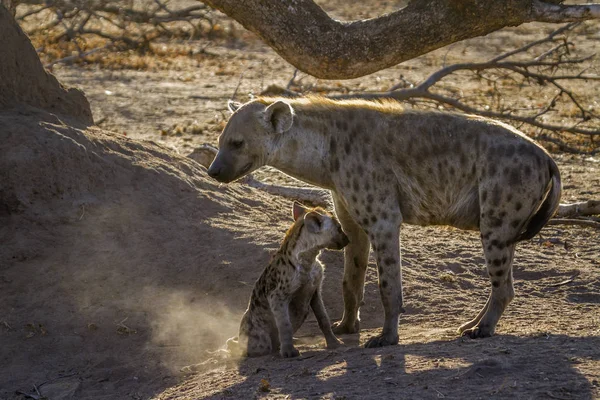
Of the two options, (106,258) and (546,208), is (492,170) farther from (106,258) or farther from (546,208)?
(106,258)

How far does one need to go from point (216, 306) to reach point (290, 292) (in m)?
0.81

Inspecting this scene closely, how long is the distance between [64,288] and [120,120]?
5.02m

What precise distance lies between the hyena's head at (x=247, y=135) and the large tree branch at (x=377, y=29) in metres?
0.60

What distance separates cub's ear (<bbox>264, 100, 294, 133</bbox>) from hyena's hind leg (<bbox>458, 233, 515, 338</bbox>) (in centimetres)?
114

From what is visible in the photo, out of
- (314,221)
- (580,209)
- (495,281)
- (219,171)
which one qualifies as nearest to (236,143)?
(219,171)

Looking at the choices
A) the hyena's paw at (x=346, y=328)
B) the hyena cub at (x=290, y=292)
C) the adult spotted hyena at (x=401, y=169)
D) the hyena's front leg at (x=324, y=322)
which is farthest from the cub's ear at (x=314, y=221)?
the hyena's paw at (x=346, y=328)

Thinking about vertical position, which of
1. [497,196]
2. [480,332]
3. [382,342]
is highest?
[497,196]

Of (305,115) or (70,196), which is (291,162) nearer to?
(305,115)

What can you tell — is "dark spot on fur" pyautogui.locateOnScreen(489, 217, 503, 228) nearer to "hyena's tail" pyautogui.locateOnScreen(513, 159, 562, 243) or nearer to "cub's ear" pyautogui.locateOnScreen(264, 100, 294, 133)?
"hyena's tail" pyautogui.locateOnScreen(513, 159, 562, 243)

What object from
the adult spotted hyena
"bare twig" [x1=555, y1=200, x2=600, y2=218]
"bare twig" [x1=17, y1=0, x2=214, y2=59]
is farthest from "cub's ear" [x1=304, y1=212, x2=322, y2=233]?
"bare twig" [x1=17, y1=0, x2=214, y2=59]

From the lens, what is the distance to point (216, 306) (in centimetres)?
549

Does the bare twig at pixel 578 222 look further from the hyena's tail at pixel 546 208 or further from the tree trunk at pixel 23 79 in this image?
the tree trunk at pixel 23 79

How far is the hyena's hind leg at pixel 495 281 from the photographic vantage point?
15.5 ft

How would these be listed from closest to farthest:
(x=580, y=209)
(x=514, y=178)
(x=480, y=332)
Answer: (x=514, y=178)
(x=480, y=332)
(x=580, y=209)
